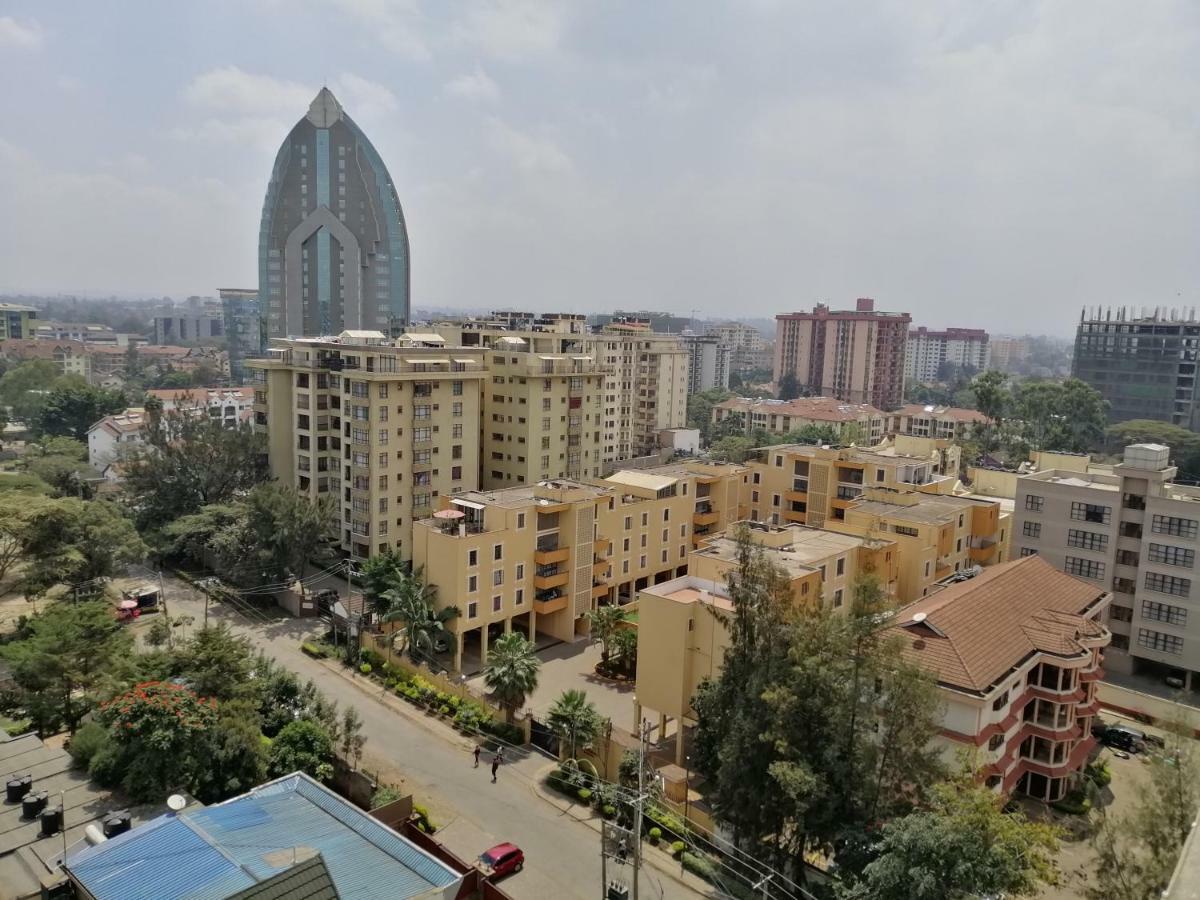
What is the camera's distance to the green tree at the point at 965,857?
14633 mm

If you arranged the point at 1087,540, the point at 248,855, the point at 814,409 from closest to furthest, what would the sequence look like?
the point at 248,855 < the point at 1087,540 < the point at 814,409

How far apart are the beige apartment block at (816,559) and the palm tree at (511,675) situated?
6157 mm

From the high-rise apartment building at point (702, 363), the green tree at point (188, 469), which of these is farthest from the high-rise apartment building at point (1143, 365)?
the green tree at point (188, 469)

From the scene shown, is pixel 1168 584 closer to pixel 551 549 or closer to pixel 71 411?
pixel 551 549

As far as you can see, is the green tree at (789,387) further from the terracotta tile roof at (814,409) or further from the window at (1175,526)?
the window at (1175,526)

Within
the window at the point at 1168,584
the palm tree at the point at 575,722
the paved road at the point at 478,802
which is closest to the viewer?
the paved road at the point at 478,802

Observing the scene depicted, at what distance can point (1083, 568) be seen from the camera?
117ft

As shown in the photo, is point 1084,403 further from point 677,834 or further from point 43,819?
point 43,819

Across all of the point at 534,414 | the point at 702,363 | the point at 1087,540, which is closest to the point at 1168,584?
the point at 1087,540

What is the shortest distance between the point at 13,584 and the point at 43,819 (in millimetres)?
26368

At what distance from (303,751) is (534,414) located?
27505 millimetres

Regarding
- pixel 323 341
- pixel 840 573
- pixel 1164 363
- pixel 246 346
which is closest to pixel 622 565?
pixel 840 573

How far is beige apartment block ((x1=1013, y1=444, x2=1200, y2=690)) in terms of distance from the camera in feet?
109

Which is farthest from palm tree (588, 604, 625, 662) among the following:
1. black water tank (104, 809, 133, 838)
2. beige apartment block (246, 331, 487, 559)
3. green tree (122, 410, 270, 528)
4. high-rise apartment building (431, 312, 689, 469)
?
high-rise apartment building (431, 312, 689, 469)
